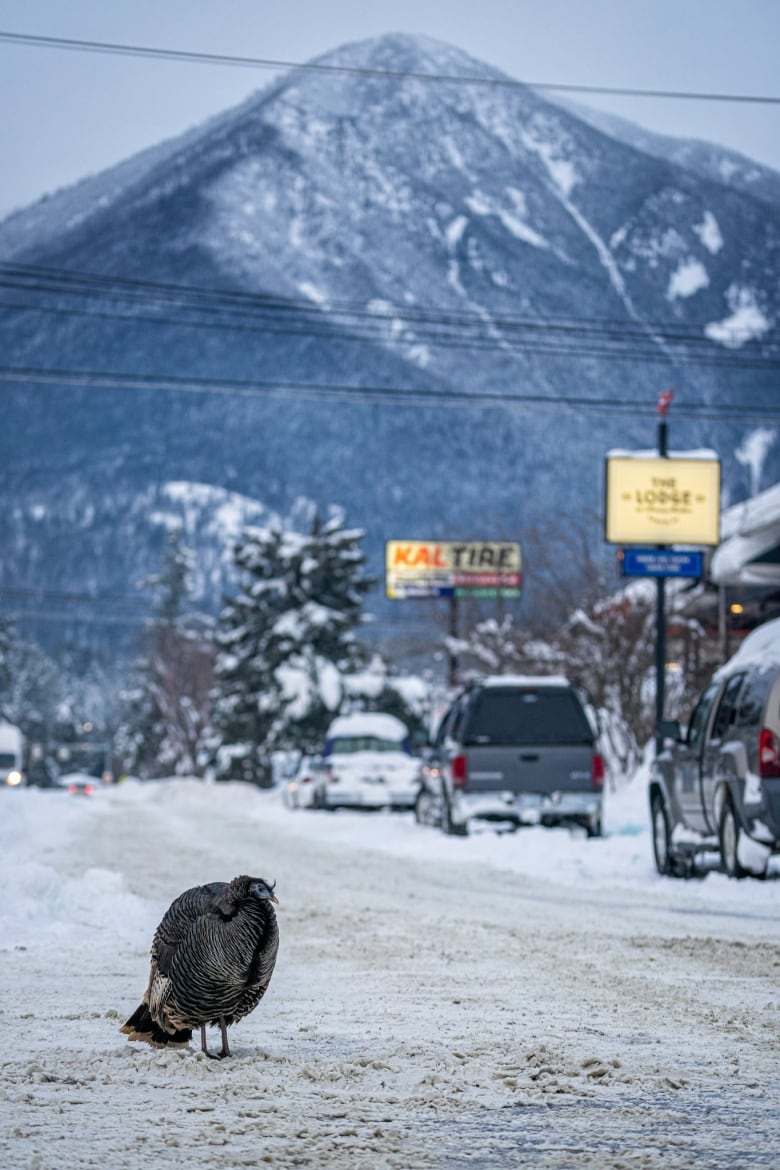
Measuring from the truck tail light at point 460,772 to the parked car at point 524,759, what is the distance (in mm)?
14

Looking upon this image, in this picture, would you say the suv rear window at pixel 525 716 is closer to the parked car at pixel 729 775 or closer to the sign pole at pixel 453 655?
the parked car at pixel 729 775

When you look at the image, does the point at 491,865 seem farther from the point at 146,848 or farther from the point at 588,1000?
the point at 588,1000

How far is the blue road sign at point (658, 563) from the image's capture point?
3134 cm

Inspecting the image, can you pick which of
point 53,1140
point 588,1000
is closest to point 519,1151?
point 53,1140

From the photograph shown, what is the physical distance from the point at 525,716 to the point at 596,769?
1.37 metres

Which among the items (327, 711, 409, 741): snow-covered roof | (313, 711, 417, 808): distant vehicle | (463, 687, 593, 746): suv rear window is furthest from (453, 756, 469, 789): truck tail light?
(327, 711, 409, 741): snow-covered roof


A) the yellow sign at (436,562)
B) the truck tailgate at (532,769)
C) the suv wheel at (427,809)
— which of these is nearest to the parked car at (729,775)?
the truck tailgate at (532,769)

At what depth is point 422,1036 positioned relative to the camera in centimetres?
761

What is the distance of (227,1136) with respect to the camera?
561cm

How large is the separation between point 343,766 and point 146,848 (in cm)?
1443

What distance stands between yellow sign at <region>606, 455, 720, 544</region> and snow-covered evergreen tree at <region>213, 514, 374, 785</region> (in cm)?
3746

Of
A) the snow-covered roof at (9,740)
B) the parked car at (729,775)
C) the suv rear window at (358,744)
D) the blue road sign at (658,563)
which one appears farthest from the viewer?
the snow-covered roof at (9,740)

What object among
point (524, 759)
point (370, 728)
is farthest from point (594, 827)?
point (370, 728)

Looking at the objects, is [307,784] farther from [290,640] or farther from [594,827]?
[290,640]
